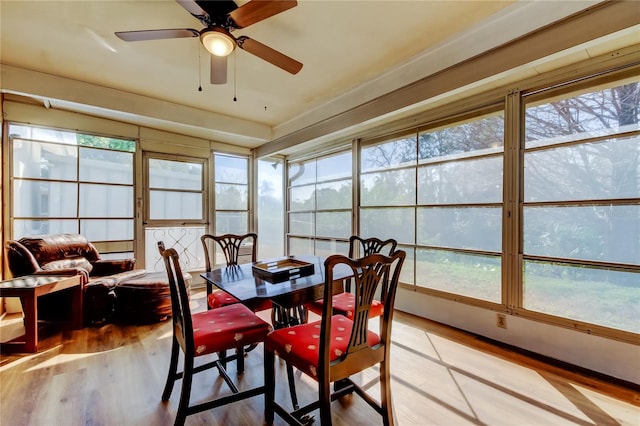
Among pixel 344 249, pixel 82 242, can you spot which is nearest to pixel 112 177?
pixel 82 242

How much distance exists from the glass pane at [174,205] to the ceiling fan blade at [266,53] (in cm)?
316

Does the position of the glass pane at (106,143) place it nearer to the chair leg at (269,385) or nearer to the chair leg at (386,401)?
the chair leg at (269,385)

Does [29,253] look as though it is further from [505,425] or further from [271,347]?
[505,425]

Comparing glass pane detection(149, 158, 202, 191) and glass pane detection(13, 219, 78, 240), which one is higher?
glass pane detection(149, 158, 202, 191)

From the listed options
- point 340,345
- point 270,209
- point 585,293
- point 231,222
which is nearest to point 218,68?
point 340,345

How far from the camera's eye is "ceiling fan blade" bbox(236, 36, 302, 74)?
206cm

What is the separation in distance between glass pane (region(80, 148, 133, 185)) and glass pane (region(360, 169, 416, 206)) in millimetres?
3449

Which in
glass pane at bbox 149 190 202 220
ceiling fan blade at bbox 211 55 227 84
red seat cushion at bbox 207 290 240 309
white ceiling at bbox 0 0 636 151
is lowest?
red seat cushion at bbox 207 290 240 309

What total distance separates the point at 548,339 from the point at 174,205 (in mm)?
4959

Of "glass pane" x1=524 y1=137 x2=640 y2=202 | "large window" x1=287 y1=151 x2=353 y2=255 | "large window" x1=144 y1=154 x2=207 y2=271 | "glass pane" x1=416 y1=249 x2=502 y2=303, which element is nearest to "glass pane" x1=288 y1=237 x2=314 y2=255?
"large window" x1=287 y1=151 x2=353 y2=255

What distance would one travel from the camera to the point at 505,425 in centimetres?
162

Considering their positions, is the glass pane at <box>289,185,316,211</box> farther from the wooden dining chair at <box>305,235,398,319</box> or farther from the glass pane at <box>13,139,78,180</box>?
the glass pane at <box>13,139,78,180</box>

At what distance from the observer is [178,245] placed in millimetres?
4570

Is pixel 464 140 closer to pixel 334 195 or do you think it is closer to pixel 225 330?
pixel 334 195
